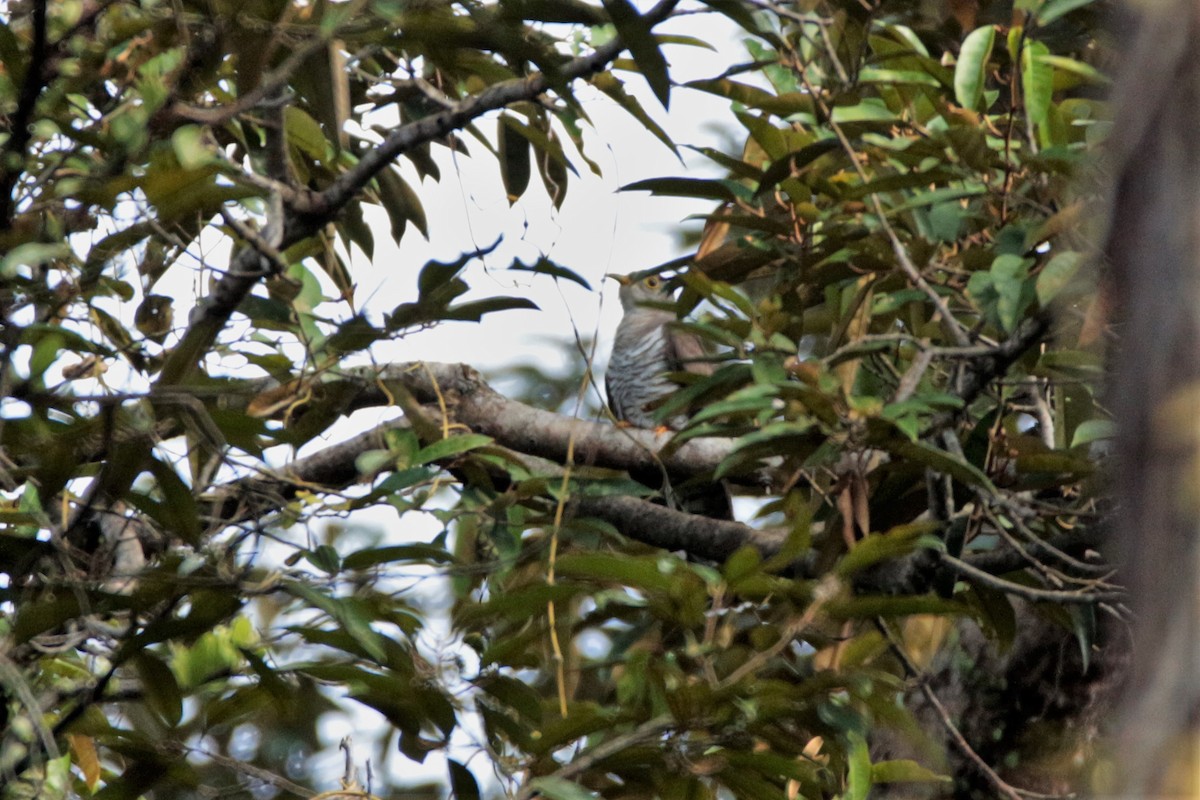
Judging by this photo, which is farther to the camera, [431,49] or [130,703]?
[130,703]

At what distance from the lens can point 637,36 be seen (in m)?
1.75

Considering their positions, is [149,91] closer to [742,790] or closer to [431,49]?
[431,49]

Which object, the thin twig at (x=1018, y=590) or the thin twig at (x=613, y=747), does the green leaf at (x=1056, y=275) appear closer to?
the thin twig at (x=1018, y=590)

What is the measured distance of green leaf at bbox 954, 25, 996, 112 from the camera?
2.29m

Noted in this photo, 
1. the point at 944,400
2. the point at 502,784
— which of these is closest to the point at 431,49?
the point at 944,400

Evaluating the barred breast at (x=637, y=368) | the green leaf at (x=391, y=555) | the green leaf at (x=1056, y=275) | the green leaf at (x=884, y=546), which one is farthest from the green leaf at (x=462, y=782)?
the barred breast at (x=637, y=368)

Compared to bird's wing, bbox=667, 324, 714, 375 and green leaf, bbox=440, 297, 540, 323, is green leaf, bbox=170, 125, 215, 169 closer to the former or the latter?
green leaf, bbox=440, 297, 540, 323

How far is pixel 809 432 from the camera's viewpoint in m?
2.17

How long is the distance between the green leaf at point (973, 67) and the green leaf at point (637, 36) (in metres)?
0.73

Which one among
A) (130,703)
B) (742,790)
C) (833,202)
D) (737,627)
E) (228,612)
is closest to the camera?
(228,612)

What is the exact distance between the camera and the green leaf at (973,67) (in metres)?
2.29

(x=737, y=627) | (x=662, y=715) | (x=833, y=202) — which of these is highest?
(x=833, y=202)

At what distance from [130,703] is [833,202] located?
152cm

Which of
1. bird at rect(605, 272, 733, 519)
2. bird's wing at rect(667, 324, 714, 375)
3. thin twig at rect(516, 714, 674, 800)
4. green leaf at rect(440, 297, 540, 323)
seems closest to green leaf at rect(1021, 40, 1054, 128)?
green leaf at rect(440, 297, 540, 323)
